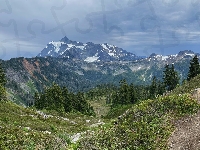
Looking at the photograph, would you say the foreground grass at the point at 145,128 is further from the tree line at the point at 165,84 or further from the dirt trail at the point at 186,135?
the tree line at the point at 165,84

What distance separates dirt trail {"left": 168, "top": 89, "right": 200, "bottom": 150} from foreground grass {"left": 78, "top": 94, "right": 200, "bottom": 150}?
63 centimetres

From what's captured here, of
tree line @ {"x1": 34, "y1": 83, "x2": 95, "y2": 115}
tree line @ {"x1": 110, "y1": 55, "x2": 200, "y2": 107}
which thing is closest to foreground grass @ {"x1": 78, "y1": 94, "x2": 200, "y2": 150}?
tree line @ {"x1": 34, "y1": 83, "x2": 95, "y2": 115}

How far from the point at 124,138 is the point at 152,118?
4880mm

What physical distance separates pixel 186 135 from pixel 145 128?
4.08 m

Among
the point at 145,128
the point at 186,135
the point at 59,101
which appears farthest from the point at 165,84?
the point at 186,135

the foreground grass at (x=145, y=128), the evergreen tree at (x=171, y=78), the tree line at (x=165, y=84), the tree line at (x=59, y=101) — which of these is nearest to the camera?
the foreground grass at (x=145, y=128)

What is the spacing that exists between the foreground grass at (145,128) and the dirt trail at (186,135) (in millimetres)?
633

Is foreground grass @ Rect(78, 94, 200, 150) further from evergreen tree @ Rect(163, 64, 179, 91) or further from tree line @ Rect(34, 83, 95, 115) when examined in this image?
evergreen tree @ Rect(163, 64, 179, 91)

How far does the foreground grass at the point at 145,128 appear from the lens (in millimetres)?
24781

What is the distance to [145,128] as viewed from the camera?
1057 inches

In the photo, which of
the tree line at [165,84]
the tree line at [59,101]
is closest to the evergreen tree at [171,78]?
the tree line at [165,84]

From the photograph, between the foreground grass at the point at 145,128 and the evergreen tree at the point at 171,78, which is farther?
the evergreen tree at the point at 171,78

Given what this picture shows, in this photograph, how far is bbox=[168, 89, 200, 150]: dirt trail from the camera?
23.7 m

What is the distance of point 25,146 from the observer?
2255cm
